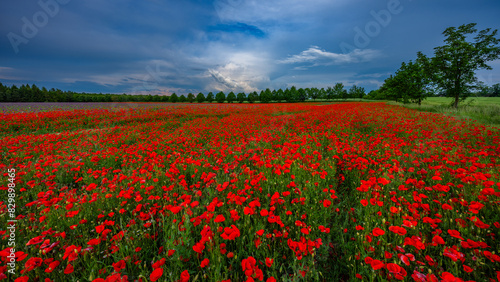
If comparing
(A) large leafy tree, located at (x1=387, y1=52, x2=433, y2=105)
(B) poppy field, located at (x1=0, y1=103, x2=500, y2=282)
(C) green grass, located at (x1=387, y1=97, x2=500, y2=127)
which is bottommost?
(B) poppy field, located at (x1=0, y1=103, x2=500, y2=282)

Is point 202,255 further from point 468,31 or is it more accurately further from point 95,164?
point 468,31

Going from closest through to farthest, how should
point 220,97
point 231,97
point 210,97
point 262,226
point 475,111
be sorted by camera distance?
point 262,226 → point 475,111 → point 220,97 → point 210,97 → point 231,97

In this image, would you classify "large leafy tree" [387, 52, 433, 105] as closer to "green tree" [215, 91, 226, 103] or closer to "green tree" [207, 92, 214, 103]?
"green tree" [215, 91, 226, 103]

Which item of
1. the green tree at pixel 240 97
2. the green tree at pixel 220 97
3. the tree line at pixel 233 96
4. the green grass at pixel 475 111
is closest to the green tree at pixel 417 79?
the green grass at pixel 475 111

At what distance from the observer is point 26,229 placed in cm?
263

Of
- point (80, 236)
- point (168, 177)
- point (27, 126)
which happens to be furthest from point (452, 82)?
point (27, 126)

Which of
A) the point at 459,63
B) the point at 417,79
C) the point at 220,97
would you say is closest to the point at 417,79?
the point at 417,79

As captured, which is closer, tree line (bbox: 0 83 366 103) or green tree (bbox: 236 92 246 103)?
tree line (bbox: 0 83 366 103)

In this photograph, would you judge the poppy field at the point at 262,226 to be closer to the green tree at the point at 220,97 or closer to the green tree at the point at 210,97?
the green tree at the point at 220,97

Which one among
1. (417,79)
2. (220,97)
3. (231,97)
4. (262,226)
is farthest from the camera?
(231,97)

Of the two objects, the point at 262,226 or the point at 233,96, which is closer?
the point at 262,226

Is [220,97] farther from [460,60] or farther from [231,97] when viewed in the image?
[460,60]

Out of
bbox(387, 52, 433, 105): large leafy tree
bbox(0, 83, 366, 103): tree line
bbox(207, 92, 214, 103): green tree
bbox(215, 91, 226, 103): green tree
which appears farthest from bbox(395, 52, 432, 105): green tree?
bbox(207, 92, 214, 103): green tree

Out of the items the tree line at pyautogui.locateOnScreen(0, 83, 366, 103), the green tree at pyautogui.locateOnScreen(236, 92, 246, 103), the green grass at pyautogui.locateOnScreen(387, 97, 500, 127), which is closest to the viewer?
the green grass at pyautogui.locateOnScreen(387, 97, 500, 127)
